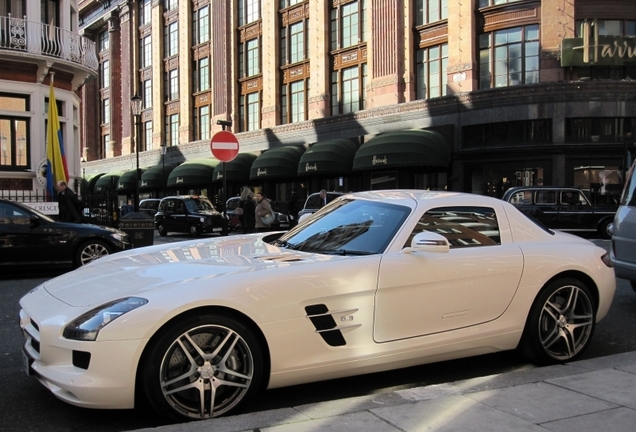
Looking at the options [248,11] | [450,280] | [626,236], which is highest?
[248,11]

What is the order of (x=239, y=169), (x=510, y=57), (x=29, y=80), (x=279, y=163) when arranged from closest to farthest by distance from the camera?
1. (x=29, y=80)
2. (x=510, y=57)
3. (x=279, y=163)
4. (x=239, y=169)

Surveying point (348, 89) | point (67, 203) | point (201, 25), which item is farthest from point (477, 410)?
point (201, 25)

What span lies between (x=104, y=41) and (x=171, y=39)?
14012 millimetres

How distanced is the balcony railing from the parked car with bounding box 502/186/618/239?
15002 millimetres

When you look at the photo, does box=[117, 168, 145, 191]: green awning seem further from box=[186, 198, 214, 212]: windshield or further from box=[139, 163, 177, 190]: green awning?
box=[186, 198, 214, 212]: windshield

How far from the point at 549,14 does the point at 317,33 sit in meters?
13.1

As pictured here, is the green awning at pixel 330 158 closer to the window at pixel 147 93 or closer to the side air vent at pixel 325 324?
the window at pixel 147 93

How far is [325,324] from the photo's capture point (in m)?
3.78

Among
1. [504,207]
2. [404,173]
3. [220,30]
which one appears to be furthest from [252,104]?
[504,207]

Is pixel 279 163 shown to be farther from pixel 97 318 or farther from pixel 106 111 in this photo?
pixel 106 111

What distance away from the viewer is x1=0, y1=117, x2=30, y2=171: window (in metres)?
17.7

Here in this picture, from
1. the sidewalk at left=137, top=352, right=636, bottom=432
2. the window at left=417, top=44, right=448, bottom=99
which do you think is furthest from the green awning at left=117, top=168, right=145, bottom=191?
the sidewalk at left=137, top=352, right=636, bottom=432

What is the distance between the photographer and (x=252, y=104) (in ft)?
127

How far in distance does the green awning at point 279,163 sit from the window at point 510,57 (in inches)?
456
